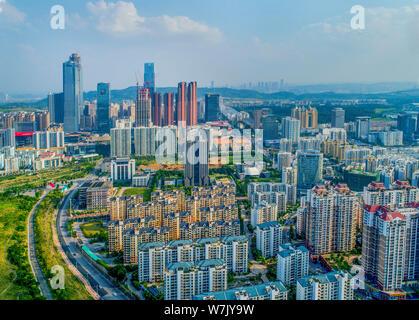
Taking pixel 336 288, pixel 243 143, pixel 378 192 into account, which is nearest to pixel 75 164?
pixel 243 143

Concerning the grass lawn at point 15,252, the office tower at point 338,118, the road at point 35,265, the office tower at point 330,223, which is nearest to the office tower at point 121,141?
the grass lawn at point 15,252

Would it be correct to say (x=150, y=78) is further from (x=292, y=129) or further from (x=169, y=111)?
(x=292, y=129)

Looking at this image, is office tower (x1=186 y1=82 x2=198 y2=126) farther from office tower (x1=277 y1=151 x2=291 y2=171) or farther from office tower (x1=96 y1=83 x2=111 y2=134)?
office tower (x1=277 y1=151 x2=291 y2=171)

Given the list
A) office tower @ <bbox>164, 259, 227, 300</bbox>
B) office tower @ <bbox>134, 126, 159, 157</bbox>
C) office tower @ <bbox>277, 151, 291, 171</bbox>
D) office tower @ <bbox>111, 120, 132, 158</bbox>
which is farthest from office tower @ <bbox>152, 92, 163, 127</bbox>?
office tower @ <bbox>164, 259, 227, 300</bbox>

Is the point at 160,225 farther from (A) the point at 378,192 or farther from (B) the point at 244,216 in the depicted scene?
(A) the point at 378,192

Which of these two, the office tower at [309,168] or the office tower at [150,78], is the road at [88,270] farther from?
the office tower at [309,168]

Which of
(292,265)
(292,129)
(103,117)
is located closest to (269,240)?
(292,265)
